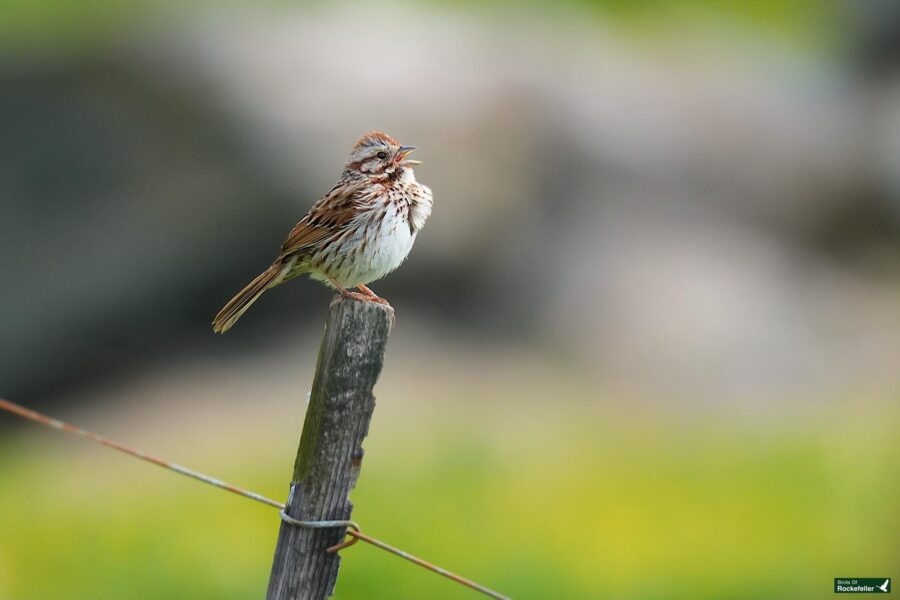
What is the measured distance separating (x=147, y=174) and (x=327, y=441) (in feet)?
25.8

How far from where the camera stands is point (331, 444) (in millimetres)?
3793

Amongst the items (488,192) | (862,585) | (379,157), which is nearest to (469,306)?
(488,192)

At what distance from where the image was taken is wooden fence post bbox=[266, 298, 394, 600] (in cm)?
376

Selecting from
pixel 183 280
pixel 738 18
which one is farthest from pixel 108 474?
pixel 738 18

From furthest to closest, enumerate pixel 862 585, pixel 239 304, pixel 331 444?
pixel 862 585 → pixel 239 304 → pixel 331 444

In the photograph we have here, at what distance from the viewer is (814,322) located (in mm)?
12656

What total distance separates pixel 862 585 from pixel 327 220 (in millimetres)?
4096

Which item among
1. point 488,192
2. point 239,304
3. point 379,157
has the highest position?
point 488,192

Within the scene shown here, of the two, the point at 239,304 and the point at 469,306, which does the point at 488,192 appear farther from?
the point at 239,304

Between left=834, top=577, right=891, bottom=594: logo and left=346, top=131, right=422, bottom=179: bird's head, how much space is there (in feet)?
12.2

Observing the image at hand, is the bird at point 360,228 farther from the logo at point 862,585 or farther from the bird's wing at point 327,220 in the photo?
the logo at point 862,585

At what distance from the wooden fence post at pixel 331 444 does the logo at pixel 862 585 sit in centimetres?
468

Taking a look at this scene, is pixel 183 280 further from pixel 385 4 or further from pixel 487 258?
pixel 385 4

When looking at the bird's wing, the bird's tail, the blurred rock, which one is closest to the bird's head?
the bird's wing
